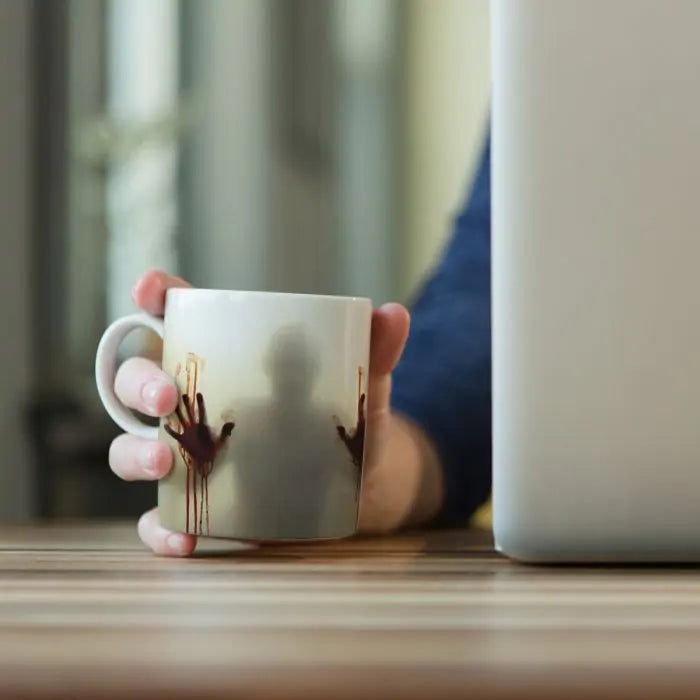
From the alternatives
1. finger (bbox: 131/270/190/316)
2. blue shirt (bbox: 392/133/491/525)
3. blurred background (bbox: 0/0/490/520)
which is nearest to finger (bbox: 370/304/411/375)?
finger (bbox: 131/270/190/316)

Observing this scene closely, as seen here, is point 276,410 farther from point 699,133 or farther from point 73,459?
point 73,459

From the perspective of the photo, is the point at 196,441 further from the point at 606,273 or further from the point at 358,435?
the point at 606,273

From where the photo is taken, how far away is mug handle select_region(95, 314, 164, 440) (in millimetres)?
539

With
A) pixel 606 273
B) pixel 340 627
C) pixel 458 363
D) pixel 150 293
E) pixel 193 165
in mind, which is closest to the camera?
pixel 340 627

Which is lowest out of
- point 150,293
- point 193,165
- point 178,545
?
point 178,545

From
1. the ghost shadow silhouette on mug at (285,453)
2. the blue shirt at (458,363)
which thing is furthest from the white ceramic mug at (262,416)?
the blue shirt at (458,363)

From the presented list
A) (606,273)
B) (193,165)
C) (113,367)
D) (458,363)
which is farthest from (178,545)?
(193,165)

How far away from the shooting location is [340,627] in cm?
30

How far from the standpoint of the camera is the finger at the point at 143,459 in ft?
1.61

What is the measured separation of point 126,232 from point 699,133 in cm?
200

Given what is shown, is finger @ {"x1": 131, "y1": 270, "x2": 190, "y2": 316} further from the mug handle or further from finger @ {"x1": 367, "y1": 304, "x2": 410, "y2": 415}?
finger @ {"x1": 367, "y1": 304, "x2": 410, "y2": 415}

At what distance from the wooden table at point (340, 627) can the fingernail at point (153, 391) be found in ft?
0.22

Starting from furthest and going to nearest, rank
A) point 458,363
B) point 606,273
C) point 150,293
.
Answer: point 458,363 → point 150,293 → point 606,273

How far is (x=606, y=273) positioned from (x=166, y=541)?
229mm
